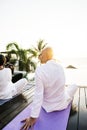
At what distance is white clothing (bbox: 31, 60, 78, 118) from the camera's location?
7.44ft

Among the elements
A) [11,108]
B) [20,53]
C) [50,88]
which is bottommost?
[11,108]

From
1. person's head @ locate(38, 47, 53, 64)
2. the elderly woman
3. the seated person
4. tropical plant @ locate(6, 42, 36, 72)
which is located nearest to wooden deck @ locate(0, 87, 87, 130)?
the seated person

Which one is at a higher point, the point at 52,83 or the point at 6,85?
the point at 52,83

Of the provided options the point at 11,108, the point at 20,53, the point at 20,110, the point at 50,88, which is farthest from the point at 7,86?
the point at 20,53

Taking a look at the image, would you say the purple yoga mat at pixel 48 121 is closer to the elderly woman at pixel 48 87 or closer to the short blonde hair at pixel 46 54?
the elderly woman at pixel 48 87

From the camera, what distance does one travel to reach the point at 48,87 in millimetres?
2424

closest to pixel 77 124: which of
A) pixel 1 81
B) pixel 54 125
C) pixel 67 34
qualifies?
pixel 54 125

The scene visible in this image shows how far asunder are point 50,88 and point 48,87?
1.6 inches

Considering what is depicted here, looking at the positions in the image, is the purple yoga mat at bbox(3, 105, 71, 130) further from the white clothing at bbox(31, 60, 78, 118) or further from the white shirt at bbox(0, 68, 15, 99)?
the white shirt at bbox(0, 68, 15, 99)

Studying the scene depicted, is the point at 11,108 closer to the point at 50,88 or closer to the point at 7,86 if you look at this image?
the point at 7,86

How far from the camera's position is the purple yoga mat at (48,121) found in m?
2.24

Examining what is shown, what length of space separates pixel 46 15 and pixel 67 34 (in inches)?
211

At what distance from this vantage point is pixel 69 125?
2258 millimetres

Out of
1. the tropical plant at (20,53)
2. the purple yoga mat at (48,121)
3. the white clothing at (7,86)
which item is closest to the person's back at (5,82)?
the white clothing at (7,86)
